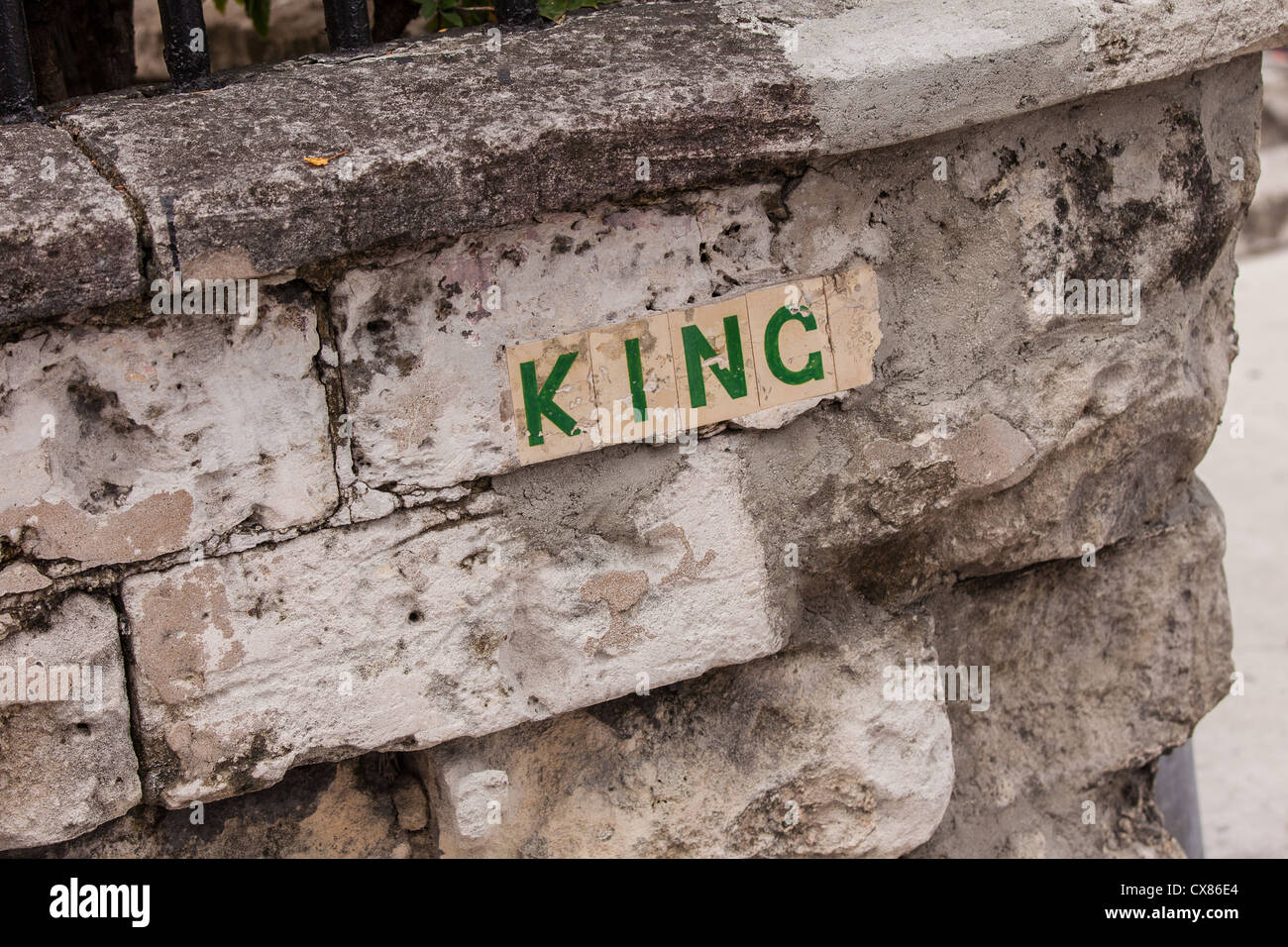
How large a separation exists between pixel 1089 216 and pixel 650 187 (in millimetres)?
729

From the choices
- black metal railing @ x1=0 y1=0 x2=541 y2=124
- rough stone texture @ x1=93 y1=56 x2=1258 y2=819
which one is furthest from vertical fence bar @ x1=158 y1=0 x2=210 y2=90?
rough stone texture @ x1=93 y1=56 x2=1258 y2=819

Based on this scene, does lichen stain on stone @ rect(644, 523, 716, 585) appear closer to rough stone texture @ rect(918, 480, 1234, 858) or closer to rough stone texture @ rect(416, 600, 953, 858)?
rough stone texture @ rect(416, 600, 953, 858)

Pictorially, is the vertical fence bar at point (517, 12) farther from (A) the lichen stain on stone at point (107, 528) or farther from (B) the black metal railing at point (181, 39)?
(A) the lichen stain on stone at point (107, 528)

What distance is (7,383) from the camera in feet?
4.88

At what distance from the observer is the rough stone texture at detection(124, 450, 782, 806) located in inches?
65.8

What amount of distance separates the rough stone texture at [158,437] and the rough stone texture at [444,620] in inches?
2.8

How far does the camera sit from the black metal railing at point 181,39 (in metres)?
1.56

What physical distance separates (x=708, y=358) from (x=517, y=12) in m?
0.57

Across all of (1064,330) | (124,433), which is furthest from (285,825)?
(1064,330)

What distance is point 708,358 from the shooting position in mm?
1820

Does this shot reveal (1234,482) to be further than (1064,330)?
Yes

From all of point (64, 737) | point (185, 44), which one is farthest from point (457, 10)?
point (64, 737)
